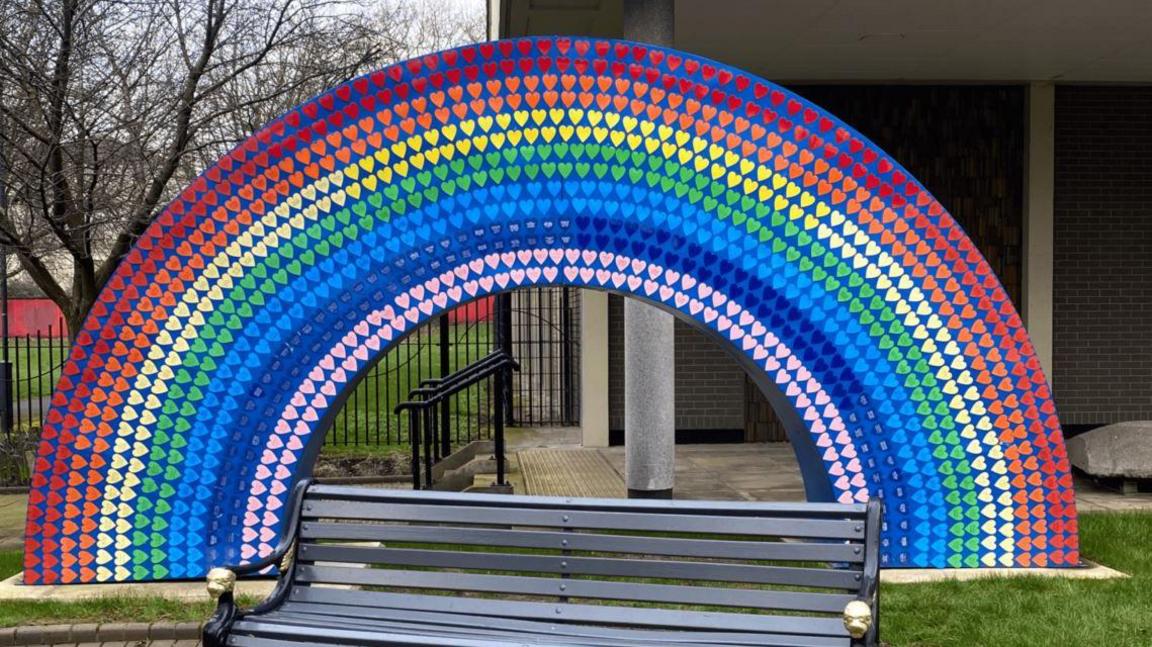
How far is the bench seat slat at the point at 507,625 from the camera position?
3.95 metres

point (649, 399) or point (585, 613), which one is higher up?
point (649, 399)

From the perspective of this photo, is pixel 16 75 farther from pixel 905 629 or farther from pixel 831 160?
pixel 905 629

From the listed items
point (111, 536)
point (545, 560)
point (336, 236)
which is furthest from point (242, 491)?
point (545, 560)

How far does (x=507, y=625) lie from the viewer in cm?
413

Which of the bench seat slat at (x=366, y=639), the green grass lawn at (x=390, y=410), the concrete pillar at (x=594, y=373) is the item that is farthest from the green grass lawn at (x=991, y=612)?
the concrete pillar at (x=594, y=373)

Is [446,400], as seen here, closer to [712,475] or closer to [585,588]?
[712,475]

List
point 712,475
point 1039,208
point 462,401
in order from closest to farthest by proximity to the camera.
A: point 712,475, point 1039,208, point 462,401

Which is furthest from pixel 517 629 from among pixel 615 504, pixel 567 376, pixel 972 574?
pixel 567 376

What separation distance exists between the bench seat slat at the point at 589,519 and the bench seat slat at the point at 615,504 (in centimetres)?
2

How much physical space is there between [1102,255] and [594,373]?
5675mm

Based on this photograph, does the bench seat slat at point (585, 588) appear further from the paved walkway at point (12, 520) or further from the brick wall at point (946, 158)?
the brick wall at point (946, 158)

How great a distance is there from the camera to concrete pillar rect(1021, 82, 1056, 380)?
1112cm

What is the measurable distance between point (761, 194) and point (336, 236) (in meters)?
2.29

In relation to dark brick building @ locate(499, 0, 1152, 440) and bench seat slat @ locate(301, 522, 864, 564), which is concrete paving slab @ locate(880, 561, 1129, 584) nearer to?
bench seat slat @ locate(301, 522, 864, 564)
